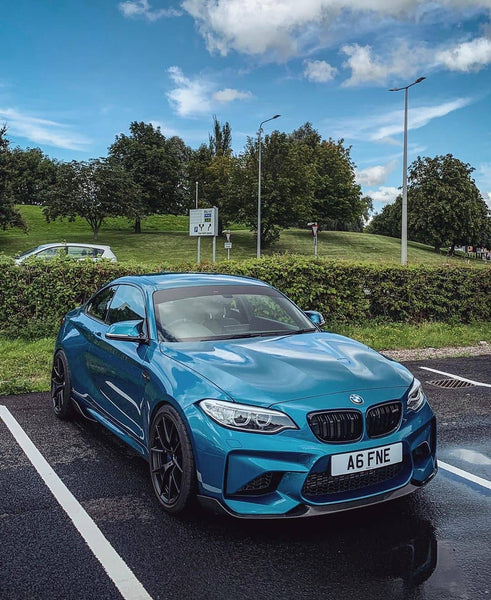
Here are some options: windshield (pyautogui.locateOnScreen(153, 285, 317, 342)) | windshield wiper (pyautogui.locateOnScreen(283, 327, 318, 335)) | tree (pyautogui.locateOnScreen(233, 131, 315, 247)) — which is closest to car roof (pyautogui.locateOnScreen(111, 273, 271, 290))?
windshield (pyautogui.locateOnScreen(153, 285, 317, 342))

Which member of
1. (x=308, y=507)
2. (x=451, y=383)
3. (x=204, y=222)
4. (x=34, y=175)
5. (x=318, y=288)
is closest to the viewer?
(x=308, y=507)

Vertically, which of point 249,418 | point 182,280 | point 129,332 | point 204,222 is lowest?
point 249,418

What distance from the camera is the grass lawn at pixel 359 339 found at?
23.3 ft

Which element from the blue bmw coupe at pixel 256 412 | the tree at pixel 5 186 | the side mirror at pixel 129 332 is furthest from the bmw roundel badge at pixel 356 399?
the tree at pixel 5 186

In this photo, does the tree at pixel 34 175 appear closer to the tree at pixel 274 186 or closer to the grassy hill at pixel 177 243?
the grassy hill at pixel 177 243

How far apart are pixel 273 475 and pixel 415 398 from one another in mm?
1113

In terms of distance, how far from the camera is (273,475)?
2.96 meters

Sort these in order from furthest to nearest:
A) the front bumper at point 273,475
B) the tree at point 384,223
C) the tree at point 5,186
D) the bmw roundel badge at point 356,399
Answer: the tree at point 384,223
the tree at point 5,186
the bmw roundel badge at point 356,399
the front bumper at point 273,475

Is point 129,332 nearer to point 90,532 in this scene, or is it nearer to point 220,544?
point 90,532

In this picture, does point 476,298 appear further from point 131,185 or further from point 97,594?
point 131,185

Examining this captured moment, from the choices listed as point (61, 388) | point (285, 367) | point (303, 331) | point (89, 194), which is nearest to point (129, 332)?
point (285, 367)

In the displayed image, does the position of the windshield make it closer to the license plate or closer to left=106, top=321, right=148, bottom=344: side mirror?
left=106, top=321, right=148, bottom=344: side mirror

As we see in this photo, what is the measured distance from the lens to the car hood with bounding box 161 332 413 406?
316 cm

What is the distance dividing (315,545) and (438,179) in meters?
62.7
